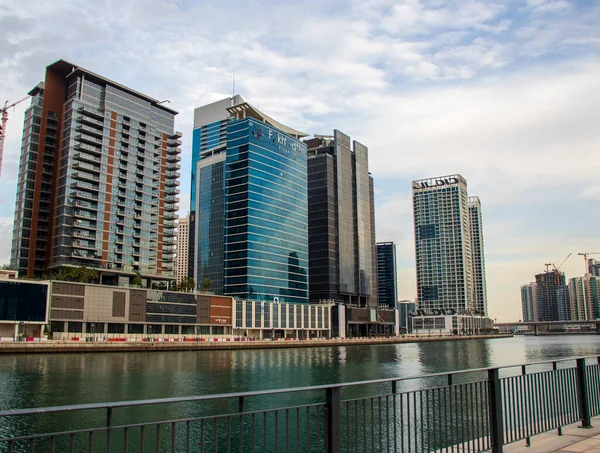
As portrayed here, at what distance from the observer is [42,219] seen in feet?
387

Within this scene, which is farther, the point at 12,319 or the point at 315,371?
the point at 12,319

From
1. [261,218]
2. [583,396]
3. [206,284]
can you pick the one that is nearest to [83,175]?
[206,284]

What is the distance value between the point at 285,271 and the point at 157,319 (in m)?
51.2

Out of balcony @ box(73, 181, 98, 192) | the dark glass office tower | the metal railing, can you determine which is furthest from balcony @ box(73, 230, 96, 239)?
the metal railing

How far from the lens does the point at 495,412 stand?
10195 millimetres

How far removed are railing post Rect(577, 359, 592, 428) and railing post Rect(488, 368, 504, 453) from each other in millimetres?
3502

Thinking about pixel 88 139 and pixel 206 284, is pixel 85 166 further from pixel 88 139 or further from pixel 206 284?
pixel 206 284

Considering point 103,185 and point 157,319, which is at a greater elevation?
point 103,185

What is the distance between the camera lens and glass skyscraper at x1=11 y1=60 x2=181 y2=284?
379 feet

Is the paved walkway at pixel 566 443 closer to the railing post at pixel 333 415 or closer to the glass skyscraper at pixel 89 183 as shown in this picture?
the railing post at pixel 333 415

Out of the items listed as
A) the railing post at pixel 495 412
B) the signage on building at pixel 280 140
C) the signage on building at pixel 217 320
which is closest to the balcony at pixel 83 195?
the signage on building at pixel 217 320

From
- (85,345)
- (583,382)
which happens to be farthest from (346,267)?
(583,382)

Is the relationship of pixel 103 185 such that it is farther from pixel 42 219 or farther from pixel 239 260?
pixel 239 260

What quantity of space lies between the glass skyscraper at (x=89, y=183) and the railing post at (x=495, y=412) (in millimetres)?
113940
